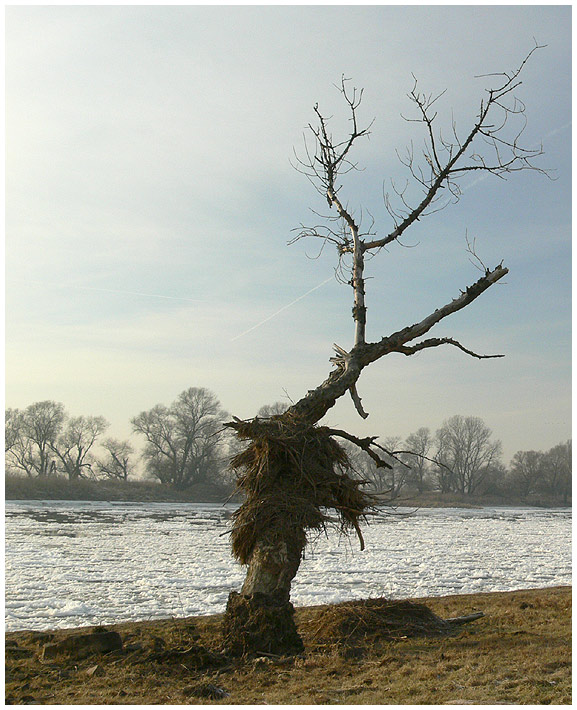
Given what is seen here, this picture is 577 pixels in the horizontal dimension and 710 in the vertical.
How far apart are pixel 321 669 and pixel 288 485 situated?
218 cm

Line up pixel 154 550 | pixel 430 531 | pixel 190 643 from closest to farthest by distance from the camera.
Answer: pixel 190 643 < pixel 154 550 < pixel 430 531

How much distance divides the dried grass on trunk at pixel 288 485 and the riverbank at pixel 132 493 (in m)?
32.3

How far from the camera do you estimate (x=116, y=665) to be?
257 inches

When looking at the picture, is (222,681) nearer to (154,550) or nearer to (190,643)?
(190,643)

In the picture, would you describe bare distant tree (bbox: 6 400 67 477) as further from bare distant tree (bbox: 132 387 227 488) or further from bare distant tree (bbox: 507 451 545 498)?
bare distant tree (bbox: 507 451 545 498)

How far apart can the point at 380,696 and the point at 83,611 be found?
22.0ft

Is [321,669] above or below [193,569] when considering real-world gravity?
above

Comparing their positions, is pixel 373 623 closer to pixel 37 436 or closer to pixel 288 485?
pixel 288 485

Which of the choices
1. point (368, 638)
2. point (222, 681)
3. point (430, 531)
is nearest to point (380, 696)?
point (222, 681)

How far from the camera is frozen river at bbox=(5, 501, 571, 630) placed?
1088cm

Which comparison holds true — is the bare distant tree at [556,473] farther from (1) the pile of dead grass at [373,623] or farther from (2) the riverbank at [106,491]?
(1) the pile of dead grass at [373,623]

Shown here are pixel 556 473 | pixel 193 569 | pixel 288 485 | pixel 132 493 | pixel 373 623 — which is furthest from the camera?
pixel 556 473

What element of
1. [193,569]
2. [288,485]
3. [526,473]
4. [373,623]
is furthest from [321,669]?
[526,473]

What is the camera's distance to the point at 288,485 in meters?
7.75
